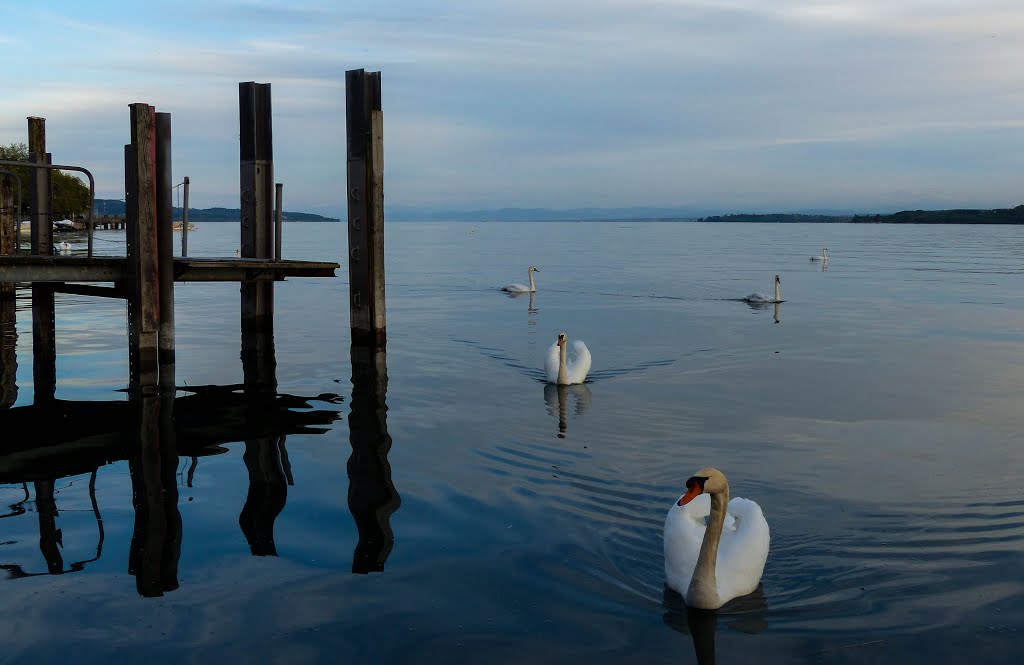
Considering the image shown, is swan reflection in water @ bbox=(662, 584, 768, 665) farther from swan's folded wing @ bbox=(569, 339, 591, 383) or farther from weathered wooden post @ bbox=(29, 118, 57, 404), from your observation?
weathered wooden post @ bbox=(29, 118, 57, 404)

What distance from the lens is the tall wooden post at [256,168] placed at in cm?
1920

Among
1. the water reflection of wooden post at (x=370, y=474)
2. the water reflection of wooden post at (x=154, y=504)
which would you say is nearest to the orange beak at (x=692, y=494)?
the water reflection of wooden post at (x=370, y=474)

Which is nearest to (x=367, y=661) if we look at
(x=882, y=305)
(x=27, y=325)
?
(x=27, y=325)

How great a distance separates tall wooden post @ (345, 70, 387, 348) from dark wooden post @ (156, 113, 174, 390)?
3.42 meters

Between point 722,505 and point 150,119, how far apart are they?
10615mm

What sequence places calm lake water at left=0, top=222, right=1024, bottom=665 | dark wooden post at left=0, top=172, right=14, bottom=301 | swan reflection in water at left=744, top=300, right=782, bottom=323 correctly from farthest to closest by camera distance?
swan reflection in water at left=744, top=300, right=782, bottom=323
dark wooden post at left=0, top=172, right=14, bottom=301
calm lake water at left=0, top=222, right=1024, bottom=665

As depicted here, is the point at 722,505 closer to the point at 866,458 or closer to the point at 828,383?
the point at 866,458

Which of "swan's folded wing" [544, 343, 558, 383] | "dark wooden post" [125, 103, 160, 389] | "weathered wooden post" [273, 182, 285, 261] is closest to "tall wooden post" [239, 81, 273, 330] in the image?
"weathered wooden post" [273, 182, 285, 261]

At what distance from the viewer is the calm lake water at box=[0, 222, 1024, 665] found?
20.9 ft

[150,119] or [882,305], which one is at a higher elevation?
[150,119]

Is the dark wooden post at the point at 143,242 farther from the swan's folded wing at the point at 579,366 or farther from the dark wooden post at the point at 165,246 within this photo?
Answer: the swan's folded wing at the point at 579,366

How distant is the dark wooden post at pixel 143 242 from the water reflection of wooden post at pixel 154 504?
994mm

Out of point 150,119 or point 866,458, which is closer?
point 866,458

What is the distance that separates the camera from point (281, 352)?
19.6 metres
